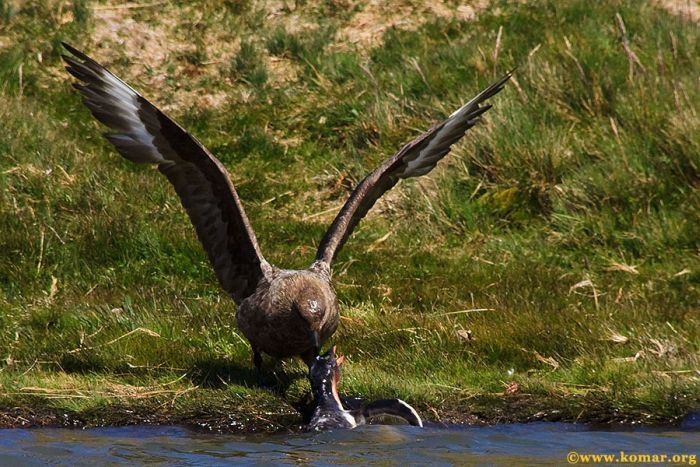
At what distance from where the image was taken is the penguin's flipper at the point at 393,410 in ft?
19.7

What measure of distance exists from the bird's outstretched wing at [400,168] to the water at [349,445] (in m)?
1.38

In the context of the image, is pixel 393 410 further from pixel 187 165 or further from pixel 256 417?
pixel 187 165

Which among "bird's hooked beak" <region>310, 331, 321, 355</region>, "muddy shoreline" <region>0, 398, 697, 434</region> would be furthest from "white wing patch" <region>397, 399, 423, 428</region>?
"bird's hooked beak" <region>310, 331, 321, 355</region>

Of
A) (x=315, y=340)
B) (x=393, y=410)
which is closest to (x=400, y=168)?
(x=315, y=340)

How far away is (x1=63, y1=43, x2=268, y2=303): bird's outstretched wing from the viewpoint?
6742 millimetres

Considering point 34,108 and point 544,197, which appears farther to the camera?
point 34,108

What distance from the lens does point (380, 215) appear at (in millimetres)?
9078

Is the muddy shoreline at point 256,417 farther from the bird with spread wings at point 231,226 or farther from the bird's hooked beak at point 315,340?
the bird with spread wings at point 231,226

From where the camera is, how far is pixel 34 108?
32.1 ft

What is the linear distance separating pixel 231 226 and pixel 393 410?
59.8 inches

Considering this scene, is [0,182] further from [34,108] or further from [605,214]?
[605,214]

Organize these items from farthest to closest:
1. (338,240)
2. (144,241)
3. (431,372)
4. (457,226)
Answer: (457,226)
(144,241)
(338,240)
(431,372)

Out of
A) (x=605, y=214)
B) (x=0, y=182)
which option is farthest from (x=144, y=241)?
(x=605, y=214)

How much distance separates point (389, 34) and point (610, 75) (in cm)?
208
